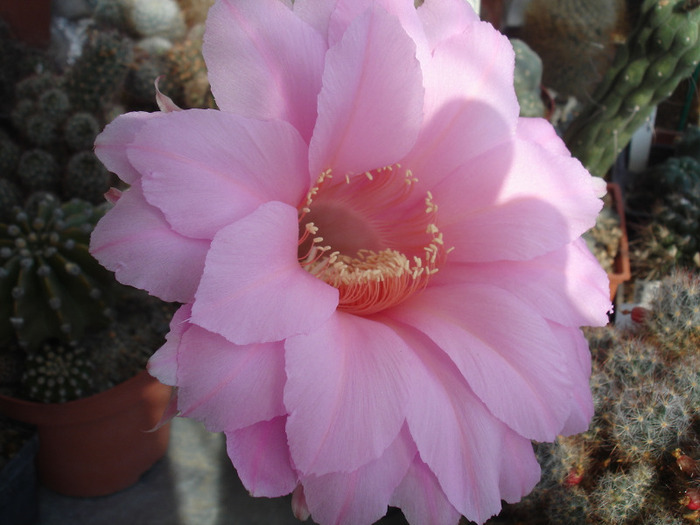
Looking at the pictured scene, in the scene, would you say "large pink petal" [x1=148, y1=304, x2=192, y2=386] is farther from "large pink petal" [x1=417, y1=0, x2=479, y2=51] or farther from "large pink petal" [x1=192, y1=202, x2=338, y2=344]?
"large pink petal" [x1=417, y1=0, x2=479, y2=51]

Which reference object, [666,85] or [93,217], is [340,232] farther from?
[666,85]

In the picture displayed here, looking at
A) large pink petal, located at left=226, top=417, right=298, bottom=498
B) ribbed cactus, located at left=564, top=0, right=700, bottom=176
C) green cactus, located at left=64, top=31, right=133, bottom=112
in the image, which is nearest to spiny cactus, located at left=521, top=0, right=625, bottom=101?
ribbed cactus, located at left=564, top=0, right=700, bottom=176

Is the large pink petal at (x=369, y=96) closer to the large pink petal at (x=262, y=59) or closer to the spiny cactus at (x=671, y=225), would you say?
the large pink petal at (x=262, y=59)

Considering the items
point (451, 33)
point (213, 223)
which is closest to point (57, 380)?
point (213, 223)

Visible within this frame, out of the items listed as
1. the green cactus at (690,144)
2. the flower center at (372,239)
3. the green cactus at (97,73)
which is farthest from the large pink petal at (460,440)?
the green cactus at (690,144)

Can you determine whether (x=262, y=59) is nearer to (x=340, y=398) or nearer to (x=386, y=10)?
(x=386, y=10)
